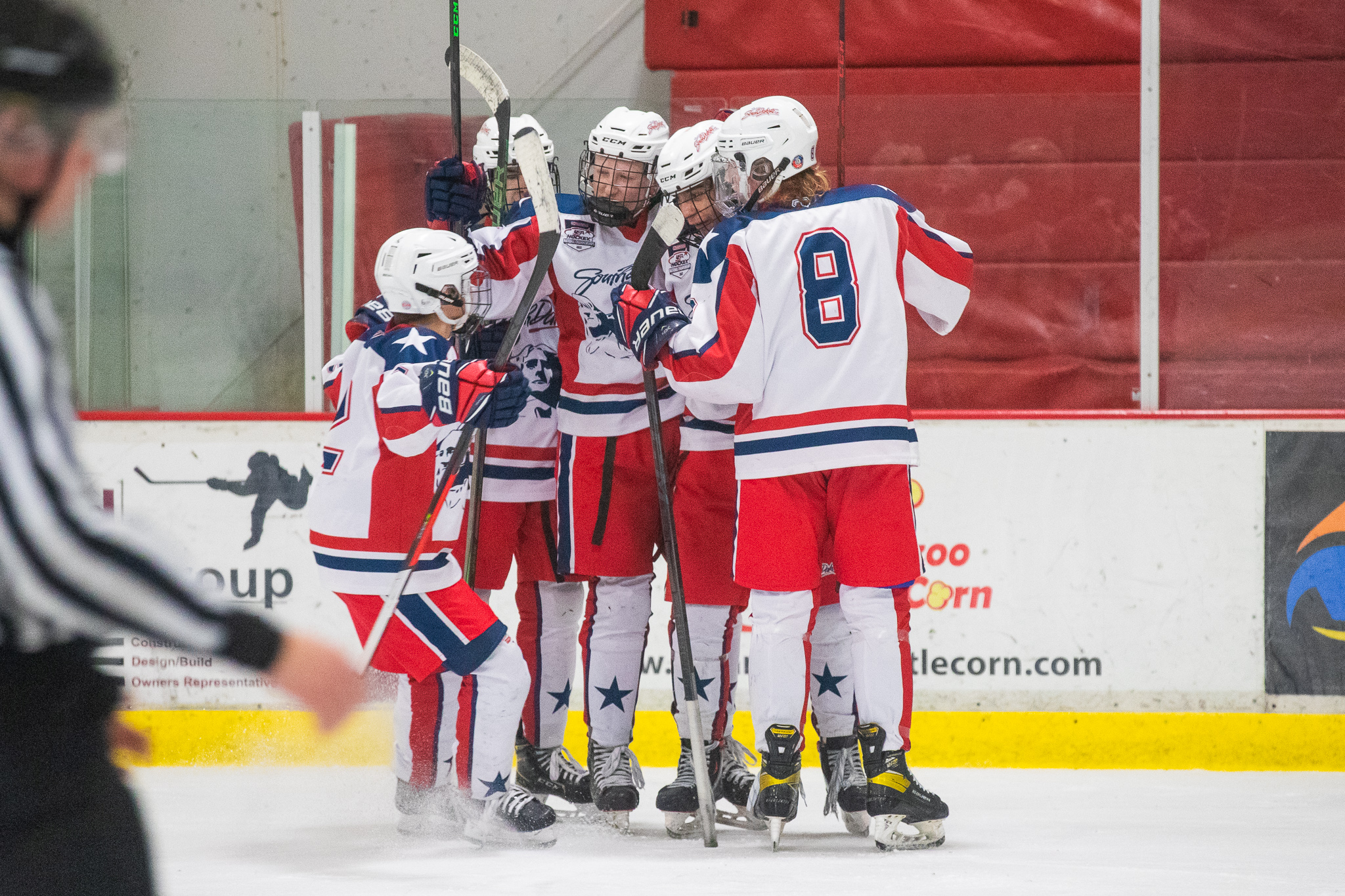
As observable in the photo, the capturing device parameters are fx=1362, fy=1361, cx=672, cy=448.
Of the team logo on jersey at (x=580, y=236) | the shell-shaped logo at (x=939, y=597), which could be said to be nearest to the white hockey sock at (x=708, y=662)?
the team logo on jersey at (x=580, y=236)

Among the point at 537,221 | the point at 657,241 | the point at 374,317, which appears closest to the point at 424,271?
the point at 374,317

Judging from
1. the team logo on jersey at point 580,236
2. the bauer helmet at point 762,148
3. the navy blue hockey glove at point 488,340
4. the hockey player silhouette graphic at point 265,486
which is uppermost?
the bauer helmet at point 762,148

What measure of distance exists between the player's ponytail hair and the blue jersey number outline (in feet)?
0.49

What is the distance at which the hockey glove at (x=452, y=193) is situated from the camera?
2.90 metres

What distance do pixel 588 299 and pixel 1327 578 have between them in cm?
211

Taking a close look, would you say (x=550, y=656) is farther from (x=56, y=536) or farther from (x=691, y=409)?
(x=56, y=536)

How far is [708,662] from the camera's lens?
288 cm

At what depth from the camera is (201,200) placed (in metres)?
4.07

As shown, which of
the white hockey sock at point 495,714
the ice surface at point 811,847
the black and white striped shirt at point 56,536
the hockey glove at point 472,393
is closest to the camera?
the black and white striped shirt at point 56,536

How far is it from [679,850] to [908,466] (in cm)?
85

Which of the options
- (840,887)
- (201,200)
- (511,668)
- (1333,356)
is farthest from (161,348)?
(1333,356)

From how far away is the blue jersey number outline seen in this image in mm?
2572

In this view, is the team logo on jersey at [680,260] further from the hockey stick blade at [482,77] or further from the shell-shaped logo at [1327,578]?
the shell-shaped logo at [1327,578]

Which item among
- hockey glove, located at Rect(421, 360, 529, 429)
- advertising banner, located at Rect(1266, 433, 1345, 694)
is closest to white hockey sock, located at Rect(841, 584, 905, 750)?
hockey glove, located at Rect(421, 360, 529, 429)
